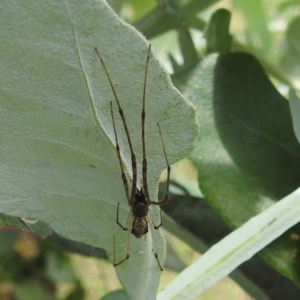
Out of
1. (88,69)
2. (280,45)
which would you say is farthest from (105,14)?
(280,45)

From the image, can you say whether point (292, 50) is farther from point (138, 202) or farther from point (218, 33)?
point (138, 202)

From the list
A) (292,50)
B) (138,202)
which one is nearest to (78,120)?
(138,202)

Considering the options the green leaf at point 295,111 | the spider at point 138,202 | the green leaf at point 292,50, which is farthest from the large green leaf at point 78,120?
the green leaf at point 292,50

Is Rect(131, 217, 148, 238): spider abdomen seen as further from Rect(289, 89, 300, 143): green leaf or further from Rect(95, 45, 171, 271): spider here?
Rect(289, 89, 300, 143): green leaf

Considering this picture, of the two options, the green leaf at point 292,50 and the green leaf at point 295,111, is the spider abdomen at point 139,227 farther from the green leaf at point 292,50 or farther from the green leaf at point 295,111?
the green leaf at point 292,50

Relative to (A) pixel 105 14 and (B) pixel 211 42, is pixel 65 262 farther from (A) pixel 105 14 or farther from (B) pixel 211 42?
(A) pixel 105 14

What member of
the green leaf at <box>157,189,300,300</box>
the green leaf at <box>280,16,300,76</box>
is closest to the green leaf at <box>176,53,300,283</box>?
the green leaf at <box>157,189,300,300</box>
